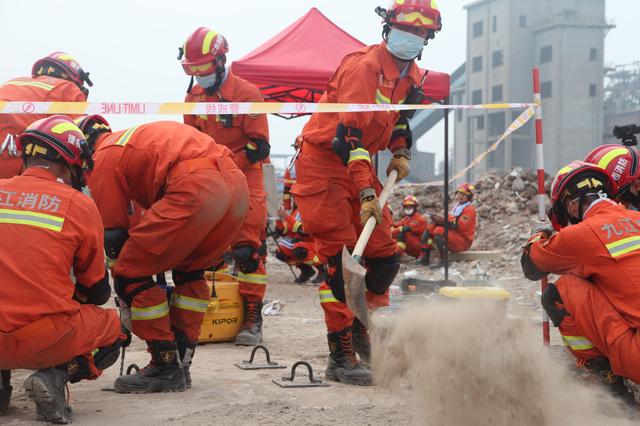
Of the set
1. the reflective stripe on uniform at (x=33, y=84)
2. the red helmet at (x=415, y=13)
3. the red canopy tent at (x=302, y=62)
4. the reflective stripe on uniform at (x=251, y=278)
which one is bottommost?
the reflective stripe on uniform at (x=251, y=278)

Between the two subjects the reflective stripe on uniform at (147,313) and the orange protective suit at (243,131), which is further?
the orange protective suit at (243,131)

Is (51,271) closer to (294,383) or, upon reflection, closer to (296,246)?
(294,383)

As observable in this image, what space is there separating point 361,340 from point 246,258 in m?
1.46

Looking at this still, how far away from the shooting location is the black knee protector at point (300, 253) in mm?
11320

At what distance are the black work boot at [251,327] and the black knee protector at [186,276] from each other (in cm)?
164

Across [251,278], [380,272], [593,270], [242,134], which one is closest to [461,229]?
[242,134]

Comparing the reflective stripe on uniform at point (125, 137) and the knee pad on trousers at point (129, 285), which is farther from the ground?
the reflective stripe on uniform at point (125, 137)

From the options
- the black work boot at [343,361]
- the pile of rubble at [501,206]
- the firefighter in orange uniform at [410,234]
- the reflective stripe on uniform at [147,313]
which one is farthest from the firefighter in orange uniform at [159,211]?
the pile of rubble at [501,206]

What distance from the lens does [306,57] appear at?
11.3 m

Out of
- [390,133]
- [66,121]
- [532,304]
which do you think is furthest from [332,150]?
[532,304]

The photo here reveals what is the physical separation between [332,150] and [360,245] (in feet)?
2.88

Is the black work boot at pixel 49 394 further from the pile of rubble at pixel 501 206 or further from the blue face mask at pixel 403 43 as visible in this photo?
the pile of rubble at pixel 501 206

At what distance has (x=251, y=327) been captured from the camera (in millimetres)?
6160

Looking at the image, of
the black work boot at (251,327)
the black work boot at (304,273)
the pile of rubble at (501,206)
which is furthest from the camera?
the pile of rubble at (501,206)
